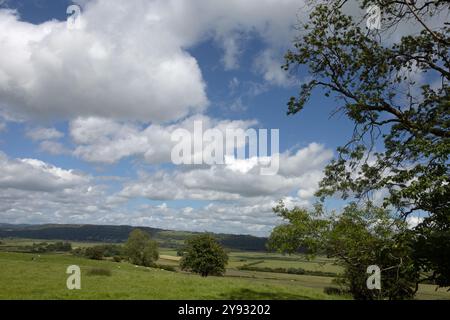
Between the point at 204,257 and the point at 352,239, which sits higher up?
the point at 352,239

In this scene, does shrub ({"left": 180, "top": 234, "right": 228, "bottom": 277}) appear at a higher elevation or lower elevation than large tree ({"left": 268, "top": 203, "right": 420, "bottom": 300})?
lower

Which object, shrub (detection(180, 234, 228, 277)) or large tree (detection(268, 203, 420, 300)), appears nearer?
large tree (detection(268, 203, 420, 300))

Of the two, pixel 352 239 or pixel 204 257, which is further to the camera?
pixel 204 257

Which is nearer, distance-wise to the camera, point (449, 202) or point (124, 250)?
point (449, 202)

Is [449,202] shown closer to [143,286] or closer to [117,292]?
[117,292]

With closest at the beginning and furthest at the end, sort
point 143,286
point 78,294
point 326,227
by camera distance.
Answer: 1. point 326,227
2. point 78,294
3. point 143,286

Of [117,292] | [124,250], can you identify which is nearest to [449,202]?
[117,292]

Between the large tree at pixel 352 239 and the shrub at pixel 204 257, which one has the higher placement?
the large tree at pixel 352 239

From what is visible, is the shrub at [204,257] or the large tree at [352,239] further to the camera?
the shrub at [204,257]

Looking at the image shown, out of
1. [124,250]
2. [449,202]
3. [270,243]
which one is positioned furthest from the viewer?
[124,250]
